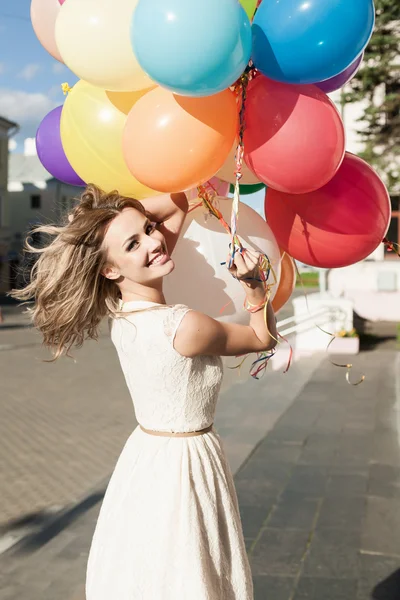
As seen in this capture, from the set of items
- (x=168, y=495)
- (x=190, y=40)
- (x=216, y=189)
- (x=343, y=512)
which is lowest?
(x=343, y=512)

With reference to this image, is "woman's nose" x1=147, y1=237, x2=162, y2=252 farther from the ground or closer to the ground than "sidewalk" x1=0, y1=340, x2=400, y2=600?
farther from the ground

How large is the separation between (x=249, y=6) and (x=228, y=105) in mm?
313

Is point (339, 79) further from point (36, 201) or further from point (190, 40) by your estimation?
point (36, 201)

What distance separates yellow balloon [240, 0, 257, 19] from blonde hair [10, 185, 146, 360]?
0.65 meters

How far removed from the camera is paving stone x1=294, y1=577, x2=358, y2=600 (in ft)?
11.4

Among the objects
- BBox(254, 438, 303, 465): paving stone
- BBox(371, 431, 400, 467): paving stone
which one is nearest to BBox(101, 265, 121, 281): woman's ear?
BBox(254, 438, 303, 465): paving stone

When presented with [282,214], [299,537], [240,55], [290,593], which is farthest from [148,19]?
[299,537]

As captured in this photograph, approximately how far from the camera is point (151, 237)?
2.01m

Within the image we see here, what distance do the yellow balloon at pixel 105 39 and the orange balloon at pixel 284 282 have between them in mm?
836

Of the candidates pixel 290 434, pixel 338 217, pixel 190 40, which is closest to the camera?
pixel 190 40

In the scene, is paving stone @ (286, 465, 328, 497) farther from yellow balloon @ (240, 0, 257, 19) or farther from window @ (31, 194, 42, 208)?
window @ (31, 194, 42, 208)

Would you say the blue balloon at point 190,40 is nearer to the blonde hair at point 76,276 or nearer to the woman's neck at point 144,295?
the blonde hair at point 76,276

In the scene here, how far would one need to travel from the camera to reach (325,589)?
356 centimetres

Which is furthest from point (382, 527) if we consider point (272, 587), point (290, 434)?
point (290, 434)
